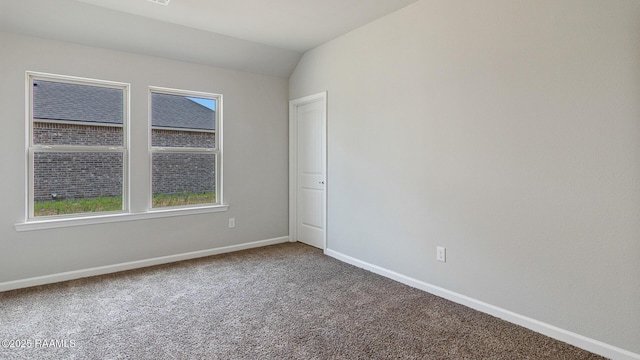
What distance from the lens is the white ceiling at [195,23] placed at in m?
2.88

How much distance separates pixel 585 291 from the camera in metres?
2.00

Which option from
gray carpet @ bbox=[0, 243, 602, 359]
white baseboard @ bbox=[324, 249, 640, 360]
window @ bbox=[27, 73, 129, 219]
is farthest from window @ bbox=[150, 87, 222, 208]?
white baseboard @ bbox=[324, 249, 640, 360]

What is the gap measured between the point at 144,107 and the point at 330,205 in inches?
93.6

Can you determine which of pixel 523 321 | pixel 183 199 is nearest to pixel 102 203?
pixel 183 199

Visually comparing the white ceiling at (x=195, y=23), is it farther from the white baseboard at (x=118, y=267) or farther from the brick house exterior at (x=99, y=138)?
the white baseboard at (x=118, y=267)

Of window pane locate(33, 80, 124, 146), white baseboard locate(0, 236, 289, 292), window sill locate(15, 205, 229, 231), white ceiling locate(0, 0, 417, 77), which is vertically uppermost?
white ceiling locate(0, 0, 417, 77)

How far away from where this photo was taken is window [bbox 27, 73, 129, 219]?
3143mm

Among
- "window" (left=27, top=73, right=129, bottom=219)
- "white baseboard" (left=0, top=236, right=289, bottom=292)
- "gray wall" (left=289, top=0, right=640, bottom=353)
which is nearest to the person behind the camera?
"gray wall" (left=289, top=0, right=640, bottom=353)

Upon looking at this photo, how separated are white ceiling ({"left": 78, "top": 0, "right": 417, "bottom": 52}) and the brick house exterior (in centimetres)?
96

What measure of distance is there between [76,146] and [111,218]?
0.80 m

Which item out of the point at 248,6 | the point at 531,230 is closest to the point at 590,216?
the point at 531,230

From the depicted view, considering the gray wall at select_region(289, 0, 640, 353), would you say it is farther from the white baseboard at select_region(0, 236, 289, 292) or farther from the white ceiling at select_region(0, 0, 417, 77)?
the white baseboard at select_region(0, 236, 289, 292)

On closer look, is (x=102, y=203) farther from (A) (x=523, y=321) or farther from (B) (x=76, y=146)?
(A) (x=523, y=321)

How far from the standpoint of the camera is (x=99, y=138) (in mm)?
3434
